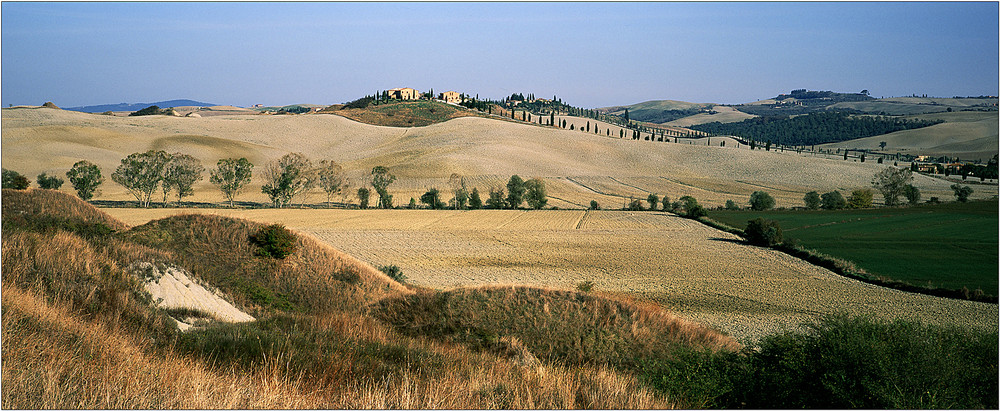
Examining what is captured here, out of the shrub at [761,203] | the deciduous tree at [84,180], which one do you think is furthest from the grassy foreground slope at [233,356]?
the shrub at [761,203]

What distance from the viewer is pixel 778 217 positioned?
72938mm

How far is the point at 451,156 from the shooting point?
139 m

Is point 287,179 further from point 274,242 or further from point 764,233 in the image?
point 274,242

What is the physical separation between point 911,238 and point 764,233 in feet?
45.2

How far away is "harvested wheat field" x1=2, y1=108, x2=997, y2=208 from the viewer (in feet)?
355

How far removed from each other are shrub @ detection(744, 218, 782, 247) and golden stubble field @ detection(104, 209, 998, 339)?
195 cm

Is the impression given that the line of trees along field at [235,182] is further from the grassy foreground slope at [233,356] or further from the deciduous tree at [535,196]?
the grassy foreground slope at [233,356]

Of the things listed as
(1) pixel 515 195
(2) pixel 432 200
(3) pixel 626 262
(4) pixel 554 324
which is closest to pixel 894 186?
(1) pixel 515 195

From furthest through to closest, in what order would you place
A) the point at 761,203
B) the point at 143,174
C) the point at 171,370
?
the point at 761,203, the point at 143,174, the point at 171,370

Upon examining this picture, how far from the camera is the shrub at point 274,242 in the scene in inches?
915

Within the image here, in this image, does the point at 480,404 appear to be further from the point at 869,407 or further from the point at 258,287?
the point at 258,287

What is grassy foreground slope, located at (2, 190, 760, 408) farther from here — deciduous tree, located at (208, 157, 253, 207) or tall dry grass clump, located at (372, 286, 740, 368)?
deciduous tree, located at (208, 157, 253, 207)

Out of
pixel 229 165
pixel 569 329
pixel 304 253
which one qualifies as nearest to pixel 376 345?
pixel 569 329

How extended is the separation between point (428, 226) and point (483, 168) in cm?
6314
